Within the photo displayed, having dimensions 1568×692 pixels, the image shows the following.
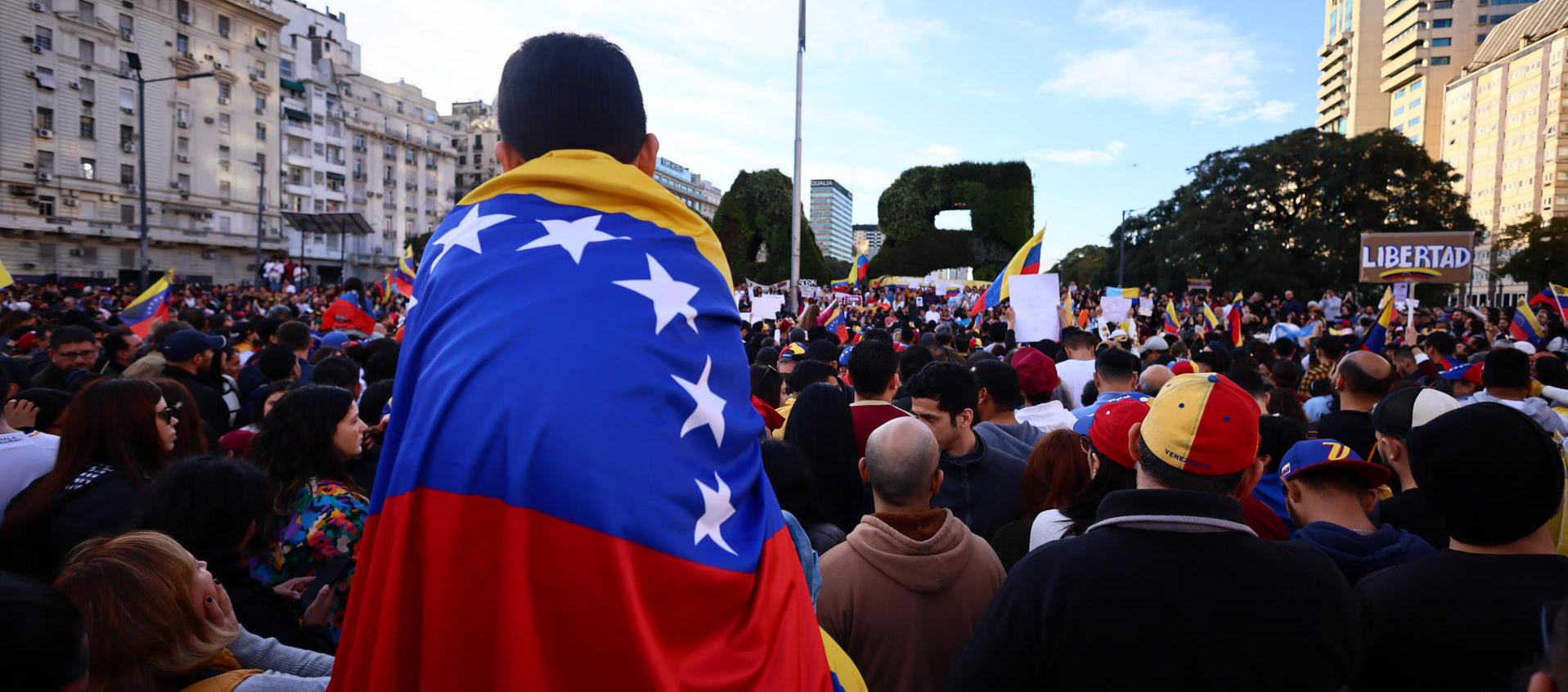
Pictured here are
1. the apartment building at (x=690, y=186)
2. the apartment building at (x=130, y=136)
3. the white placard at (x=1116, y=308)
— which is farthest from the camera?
the apartment building at (x=690, y=186)

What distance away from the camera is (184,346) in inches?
238

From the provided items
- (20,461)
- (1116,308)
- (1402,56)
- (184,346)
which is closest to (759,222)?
(1116,308)

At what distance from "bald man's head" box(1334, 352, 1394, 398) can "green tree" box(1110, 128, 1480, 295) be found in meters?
41.0

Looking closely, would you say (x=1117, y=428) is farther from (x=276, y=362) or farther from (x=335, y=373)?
(x=276, y=362)

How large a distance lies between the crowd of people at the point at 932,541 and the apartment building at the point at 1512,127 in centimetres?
8344

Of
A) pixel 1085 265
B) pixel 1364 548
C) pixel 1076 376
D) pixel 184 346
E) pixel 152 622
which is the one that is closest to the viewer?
pixel 152 622

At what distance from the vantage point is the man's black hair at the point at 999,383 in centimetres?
516

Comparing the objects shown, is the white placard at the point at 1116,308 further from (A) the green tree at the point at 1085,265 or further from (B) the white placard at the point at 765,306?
(A) the green tree at the point at 1085,265

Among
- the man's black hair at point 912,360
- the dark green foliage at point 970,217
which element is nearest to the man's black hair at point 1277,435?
the man's black hair at point 912,360

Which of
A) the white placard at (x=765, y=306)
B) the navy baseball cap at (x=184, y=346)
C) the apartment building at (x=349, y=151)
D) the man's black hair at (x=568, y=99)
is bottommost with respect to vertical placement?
the navy baseball cap at (x=184, y=346)

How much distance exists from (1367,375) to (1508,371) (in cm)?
79

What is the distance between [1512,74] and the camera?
83.1 metres

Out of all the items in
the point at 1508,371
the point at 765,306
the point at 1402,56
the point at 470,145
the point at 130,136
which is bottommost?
the point at 1508,371

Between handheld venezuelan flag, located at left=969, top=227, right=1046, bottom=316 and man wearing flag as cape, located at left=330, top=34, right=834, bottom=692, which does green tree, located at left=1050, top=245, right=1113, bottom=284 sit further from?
man wearing flag as cape, located at left=330, top=34, right=834, bottom=692
